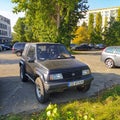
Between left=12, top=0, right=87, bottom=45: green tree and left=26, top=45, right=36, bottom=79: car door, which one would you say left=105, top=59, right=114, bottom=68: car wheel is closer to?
left=26, top=45, right=36, bottom=79: car door

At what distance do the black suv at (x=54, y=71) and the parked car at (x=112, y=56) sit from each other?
5998 millimetres

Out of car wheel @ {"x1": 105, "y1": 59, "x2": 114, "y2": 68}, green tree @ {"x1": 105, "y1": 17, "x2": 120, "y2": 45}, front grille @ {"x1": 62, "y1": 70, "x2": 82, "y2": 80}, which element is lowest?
car wheel @ {"x1": 105, "y1": 59, "x2": 114, "y2": 68}

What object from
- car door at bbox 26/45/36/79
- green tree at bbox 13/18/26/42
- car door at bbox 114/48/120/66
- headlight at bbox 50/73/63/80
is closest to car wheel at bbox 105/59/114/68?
car door at bbox 114/48/120/66

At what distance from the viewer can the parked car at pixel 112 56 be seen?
476 inches

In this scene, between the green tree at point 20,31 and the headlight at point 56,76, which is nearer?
the headlight at point 56,76

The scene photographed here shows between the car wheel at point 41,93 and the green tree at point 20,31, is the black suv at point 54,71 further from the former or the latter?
the green tree at point 20,31

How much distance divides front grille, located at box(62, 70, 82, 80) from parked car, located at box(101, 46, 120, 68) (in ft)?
22.3

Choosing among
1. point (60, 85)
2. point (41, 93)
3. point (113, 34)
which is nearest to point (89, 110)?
point (60, 85)

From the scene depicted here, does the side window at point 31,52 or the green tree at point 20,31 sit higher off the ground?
the green tree at point 20,31

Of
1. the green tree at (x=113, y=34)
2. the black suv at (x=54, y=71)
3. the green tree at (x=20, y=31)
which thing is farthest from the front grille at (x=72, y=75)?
the green tree at (x=20, y=31)

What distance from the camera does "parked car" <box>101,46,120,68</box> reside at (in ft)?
39.6

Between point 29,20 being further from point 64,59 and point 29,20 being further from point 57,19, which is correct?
point 64,59

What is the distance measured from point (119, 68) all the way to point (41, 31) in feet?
54.2

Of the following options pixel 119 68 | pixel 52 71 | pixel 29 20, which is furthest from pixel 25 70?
pixel 29 20
